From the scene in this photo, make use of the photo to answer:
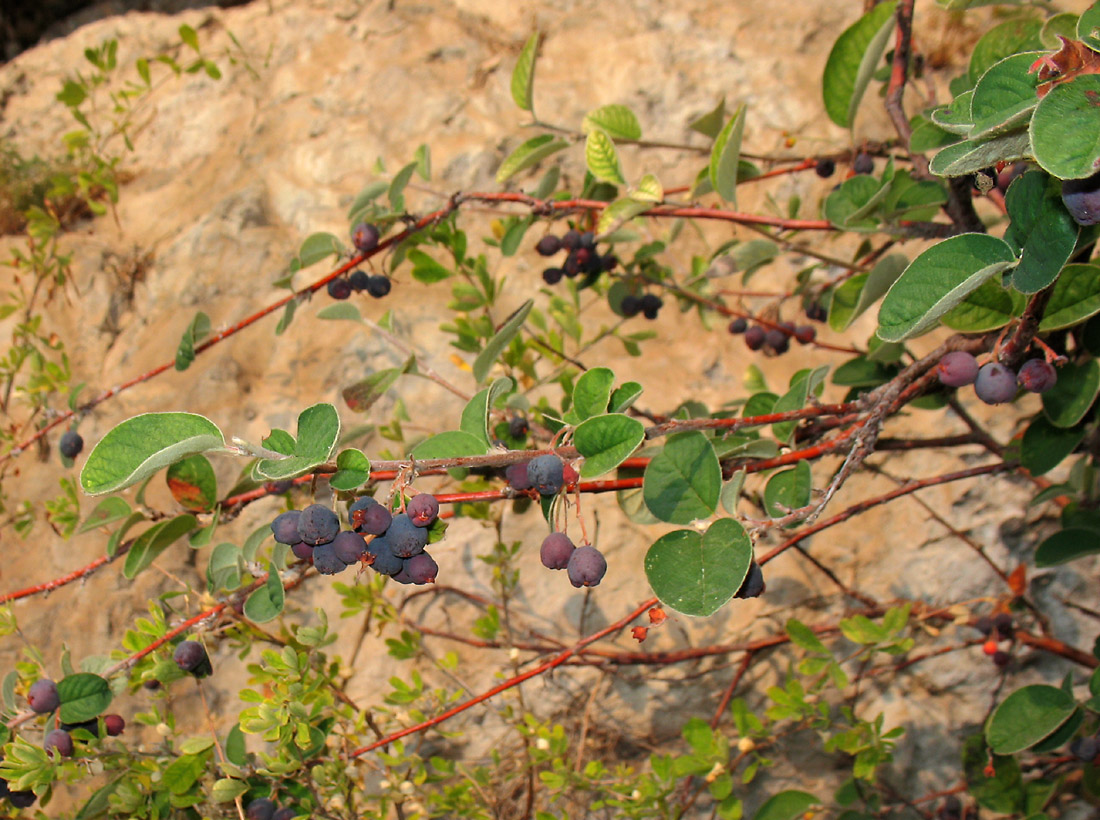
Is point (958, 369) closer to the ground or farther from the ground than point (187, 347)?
closer to the ground

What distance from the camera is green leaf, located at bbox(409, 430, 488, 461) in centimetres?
96

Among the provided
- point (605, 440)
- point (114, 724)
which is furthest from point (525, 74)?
point (114, 724)

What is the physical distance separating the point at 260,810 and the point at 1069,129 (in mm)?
1548

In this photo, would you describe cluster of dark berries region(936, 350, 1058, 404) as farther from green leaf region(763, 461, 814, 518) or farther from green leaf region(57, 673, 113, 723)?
green leaf region(57, 673, 113, 723)

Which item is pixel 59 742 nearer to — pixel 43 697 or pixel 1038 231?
pixel 43 697

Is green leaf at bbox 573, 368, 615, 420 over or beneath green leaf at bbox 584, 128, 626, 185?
beneath

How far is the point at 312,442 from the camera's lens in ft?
2.63

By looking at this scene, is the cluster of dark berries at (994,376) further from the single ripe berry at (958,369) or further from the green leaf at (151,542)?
the green leaf at (151,542)

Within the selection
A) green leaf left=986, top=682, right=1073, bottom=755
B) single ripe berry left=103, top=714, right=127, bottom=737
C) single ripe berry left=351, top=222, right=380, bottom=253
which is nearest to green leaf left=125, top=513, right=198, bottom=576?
single ripe berry left=103, top=714, right=127, bottom=737

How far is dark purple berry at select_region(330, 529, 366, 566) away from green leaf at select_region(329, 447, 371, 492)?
0.06 metres

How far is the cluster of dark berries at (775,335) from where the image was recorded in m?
1.93

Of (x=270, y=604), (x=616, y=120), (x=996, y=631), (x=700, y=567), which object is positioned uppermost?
(x=616, y=120)

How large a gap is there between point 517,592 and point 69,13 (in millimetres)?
4856

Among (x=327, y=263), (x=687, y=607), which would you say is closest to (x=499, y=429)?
(x=687, y=607)
